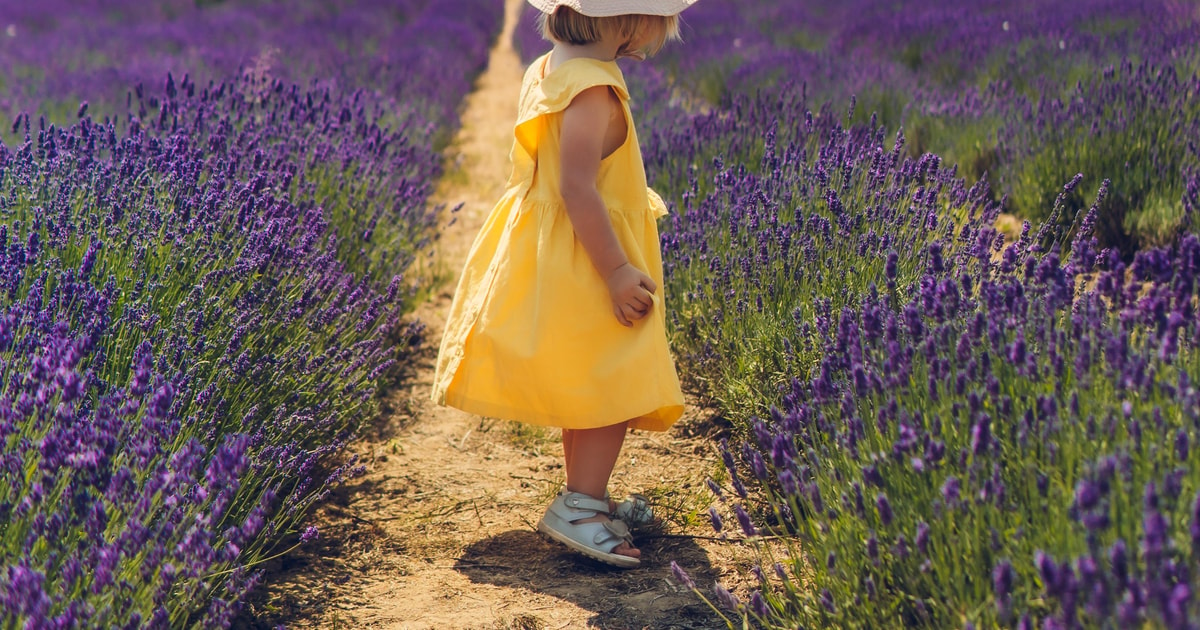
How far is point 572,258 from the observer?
2322 mm

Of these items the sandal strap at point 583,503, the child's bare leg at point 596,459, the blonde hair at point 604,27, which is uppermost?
the blonde hair at point 604,27

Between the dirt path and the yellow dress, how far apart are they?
14.8 inches

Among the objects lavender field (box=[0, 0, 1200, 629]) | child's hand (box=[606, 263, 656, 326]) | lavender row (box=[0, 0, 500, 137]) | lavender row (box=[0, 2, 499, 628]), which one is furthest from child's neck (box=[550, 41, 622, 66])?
lavender row (box=[0, 0, 500, 137])

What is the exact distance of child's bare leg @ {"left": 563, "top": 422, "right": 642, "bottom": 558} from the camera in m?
2.44

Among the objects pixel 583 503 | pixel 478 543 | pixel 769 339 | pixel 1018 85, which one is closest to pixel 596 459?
pixel 583 503

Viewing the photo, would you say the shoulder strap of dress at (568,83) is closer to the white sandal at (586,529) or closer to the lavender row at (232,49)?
the white sandal at (586,529)

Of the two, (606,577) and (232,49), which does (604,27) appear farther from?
(232,49)

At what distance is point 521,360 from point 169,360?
0.74 meters

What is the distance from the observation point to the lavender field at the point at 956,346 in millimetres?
1449

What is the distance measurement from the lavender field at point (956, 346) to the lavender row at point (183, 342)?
0.89 m

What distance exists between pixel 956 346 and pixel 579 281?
835 millimetres

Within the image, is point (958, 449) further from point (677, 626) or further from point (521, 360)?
point (521, 360)

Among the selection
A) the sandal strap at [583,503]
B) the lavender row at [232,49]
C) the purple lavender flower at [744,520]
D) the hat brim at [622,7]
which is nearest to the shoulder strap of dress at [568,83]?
the hat brim at [622,7]

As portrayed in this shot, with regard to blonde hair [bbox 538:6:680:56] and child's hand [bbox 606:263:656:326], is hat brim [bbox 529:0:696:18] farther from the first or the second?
child's hand [bbox 606:263:656:326]
